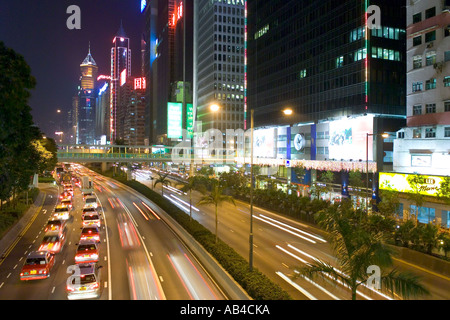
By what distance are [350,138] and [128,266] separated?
134 feet

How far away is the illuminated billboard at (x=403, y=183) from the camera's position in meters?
35.4

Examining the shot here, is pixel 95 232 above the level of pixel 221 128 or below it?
below

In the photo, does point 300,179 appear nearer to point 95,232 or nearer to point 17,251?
A: point 95,232

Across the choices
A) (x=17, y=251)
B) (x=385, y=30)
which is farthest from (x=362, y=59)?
(x=17, y=251)

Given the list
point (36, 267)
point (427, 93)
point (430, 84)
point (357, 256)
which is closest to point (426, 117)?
point (427, 93)

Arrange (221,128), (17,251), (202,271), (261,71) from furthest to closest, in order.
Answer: (221,128) < (261,71) < (17,251) < (202,271)

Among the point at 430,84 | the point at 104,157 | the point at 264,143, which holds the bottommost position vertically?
the point at 104,157

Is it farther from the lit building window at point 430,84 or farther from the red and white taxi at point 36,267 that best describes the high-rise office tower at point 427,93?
the red and white taxi at point 36,267

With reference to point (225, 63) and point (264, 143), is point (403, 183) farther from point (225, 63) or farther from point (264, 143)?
point (225, 63)

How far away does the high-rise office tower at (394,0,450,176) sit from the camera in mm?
37906

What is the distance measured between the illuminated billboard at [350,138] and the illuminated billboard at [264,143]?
20.2 m

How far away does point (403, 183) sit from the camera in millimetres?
39438

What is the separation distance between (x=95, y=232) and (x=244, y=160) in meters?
60.8

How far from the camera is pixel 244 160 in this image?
87.6 metres
